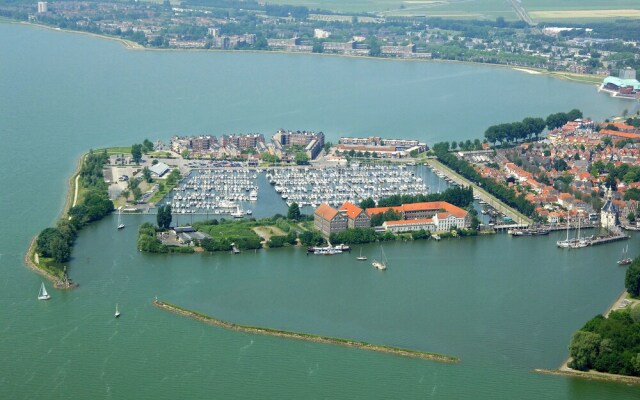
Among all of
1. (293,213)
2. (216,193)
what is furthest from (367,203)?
(216,193)

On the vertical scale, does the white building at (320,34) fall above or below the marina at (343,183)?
above

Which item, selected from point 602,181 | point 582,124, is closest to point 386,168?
point 602,181

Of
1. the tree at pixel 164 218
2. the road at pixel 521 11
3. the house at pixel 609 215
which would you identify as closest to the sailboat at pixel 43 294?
the tree at pixel 164 218

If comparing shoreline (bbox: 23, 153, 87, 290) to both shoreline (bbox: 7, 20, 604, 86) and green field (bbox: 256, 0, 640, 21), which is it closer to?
shoreline (bbox: 7, 20, 604, 86)

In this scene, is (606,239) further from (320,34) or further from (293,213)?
(320,34)

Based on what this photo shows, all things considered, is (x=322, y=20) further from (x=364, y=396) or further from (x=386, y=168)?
(x=364, y=396)

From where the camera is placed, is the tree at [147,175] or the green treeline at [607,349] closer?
the green treeline at [607,349]

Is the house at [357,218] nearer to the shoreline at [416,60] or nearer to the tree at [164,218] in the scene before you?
the tree at [164,218]
